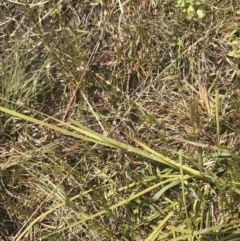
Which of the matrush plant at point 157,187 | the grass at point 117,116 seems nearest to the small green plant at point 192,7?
the grass at point 117,116

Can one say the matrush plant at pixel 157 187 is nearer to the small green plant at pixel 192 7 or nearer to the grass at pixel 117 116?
the grass at pixel 117 116

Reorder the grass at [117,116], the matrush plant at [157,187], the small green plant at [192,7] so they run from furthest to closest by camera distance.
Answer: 1. the small green plant at [192,7]
2. the grass at [117,116]
3. the matrush plant at [157,187]

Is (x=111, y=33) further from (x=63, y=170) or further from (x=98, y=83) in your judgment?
(x=63, y=170)

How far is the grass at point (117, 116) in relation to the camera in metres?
2.09

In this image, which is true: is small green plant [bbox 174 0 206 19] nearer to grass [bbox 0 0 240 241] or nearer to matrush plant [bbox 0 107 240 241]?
grass [bbox 0 0 240 241]

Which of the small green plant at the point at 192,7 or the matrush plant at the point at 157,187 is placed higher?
the small green plant at the point at 192,7

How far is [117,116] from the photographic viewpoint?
2.21 meters

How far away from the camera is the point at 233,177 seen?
197cm

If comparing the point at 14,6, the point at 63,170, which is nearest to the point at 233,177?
the point at 63,170

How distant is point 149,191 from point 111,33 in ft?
2.29

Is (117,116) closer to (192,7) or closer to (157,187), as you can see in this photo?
(157,187)

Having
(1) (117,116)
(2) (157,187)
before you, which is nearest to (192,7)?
(1) (117,116)

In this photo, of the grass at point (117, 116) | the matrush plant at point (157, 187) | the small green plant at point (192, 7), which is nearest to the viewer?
the matrush plant at point (157, 187)

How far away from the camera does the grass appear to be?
6.86 ft
